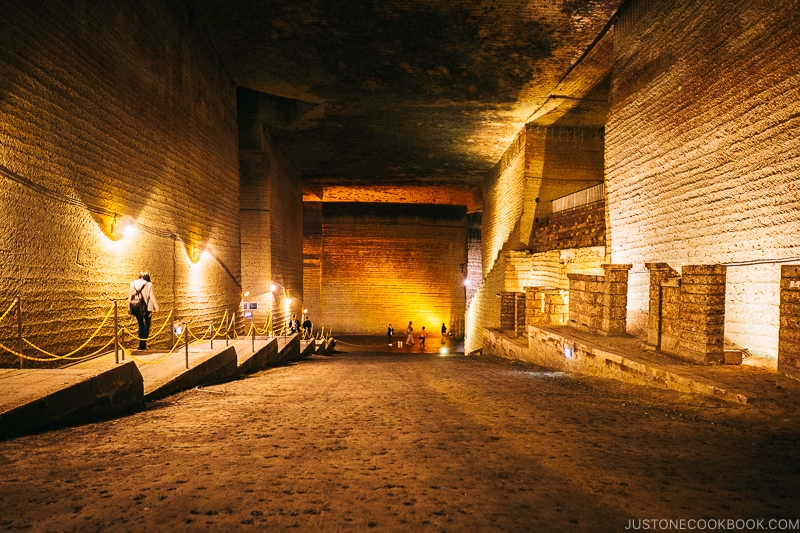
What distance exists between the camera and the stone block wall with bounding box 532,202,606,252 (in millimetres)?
11016

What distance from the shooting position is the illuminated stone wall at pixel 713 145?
231 inches

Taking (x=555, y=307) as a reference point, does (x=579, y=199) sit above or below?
above

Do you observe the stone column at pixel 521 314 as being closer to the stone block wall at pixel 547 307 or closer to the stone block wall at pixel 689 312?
the stone block wall at pixel 547 307

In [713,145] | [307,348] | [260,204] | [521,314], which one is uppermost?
[713,145]

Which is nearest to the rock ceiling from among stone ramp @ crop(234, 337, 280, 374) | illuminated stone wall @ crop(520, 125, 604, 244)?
illuminated stone wall @ crop(520, 125, 604, 244)

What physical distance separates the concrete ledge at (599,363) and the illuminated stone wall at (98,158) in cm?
706

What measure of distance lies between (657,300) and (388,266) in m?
17.6

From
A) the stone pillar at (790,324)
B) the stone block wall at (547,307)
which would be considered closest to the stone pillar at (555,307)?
the stone block wall at (547,307)

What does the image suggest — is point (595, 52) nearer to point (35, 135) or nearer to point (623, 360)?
point (623, 360)

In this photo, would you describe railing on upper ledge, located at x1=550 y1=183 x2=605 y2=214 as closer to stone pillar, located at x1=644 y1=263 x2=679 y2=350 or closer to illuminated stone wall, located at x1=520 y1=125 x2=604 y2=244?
illuminated stone wall, located at x1=520 y1=125 x2=604 y2=244

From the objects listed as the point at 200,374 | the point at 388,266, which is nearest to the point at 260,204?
the point at 200,374

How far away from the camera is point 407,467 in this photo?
275 centimetres

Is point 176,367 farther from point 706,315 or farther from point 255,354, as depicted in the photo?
point 706,315

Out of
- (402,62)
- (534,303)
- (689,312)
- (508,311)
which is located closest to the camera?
(689,312)
